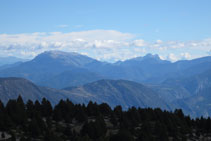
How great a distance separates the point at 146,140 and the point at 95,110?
47916 mm

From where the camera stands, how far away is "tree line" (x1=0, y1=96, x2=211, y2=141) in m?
101

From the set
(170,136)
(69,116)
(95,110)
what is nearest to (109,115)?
(95,110)

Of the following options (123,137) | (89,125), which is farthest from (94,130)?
(123,137)

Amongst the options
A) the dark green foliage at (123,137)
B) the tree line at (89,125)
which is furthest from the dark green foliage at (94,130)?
the dark green foliage at (123,137)

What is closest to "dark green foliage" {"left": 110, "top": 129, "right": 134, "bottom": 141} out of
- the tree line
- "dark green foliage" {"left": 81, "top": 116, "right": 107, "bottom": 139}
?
the tree line

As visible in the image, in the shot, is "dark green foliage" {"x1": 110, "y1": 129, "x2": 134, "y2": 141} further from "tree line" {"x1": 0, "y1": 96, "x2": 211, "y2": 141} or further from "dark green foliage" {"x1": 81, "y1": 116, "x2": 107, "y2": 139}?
"dark green foliage" {"x1": 81, "y1": 116, "x2": 107, "y2": 139}

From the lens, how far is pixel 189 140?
391 ft

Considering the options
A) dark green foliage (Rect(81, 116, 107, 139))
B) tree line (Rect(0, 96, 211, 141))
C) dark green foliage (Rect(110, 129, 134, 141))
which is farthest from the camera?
dark green foliage (Rect(81, 116, 107, 139))

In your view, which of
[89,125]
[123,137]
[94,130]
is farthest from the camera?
[89,125]

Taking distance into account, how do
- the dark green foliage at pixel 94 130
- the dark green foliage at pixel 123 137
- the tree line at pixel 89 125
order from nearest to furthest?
the dark green foliage at pixel 123 137, the tree line at pixel 89 125, the dark green foliage at pixel 94 130

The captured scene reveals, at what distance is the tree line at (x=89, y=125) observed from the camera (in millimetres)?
101188

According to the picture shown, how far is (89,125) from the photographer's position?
108 metres

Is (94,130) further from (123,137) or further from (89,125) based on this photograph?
(123,137)

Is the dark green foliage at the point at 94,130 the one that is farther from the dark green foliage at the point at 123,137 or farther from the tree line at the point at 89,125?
the dark green foliage at the point at 123,137
